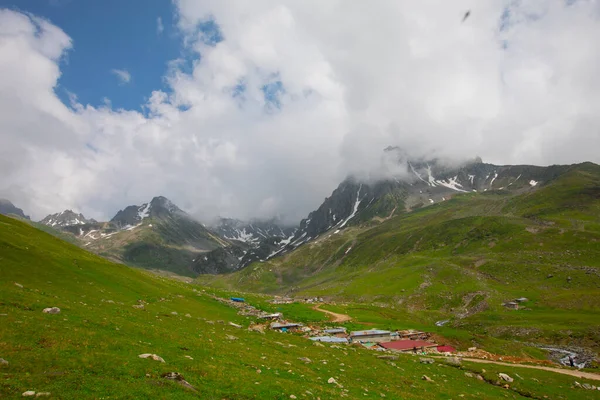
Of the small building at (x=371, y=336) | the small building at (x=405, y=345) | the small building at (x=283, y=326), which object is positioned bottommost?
the small building at (x=283, y=326)

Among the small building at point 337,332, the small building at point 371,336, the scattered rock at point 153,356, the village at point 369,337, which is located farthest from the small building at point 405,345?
the scattered rock at point 153,356

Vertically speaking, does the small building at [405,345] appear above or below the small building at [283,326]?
above

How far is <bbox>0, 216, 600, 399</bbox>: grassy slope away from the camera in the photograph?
56.0ft

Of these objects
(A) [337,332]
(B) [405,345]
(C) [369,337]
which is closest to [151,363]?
(B) [405,345]

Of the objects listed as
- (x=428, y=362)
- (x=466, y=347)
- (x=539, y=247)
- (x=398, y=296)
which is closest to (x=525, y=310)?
(x=398, y=296)

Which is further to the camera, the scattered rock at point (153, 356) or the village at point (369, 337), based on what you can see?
the village at point (369, 337)

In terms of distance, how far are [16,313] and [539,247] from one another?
235 metres

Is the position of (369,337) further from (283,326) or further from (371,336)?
(283,326)

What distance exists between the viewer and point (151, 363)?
20812mm

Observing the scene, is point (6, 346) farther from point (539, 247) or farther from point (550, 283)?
point (539, 247)

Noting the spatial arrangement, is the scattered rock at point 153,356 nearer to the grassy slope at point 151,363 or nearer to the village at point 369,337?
the grassy slope at point 151,363

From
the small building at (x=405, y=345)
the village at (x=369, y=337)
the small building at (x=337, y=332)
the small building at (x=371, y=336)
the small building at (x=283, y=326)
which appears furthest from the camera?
the small building at (x=337, y=332)

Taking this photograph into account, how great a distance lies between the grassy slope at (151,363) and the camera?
17078mm

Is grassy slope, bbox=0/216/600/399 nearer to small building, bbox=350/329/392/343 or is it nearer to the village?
the village
